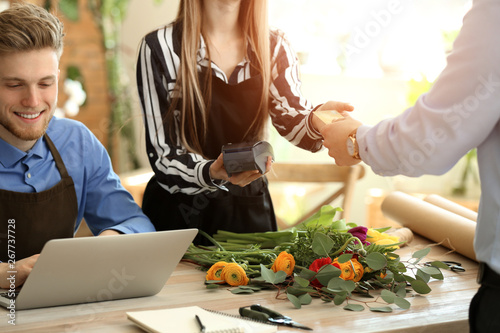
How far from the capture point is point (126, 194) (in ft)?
5.83

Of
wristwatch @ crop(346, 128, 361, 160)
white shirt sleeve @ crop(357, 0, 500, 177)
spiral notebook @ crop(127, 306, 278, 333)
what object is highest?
white shirt sleeve @ crop(357, 0, 500, 177)

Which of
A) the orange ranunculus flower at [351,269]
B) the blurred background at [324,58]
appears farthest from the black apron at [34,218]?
the blurred background at [324,58]

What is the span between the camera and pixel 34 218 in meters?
1.60

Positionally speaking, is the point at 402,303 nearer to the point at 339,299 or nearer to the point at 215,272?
the point at 339,299

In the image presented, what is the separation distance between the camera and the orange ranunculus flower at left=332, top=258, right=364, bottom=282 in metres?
1.32

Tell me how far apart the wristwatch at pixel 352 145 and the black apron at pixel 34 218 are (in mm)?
796

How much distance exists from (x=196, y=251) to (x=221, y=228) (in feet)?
0.94

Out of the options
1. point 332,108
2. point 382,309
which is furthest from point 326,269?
point 332,108

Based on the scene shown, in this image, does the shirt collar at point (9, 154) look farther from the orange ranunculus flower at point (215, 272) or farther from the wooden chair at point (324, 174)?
the wooden chair at point (324, 174)

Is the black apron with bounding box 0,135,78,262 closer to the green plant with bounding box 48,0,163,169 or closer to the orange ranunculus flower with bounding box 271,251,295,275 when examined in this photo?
the orange ranunculus flower with bounding box 271,251,295,275

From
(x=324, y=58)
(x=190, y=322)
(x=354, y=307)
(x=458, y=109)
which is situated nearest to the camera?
(x=458, y=109)

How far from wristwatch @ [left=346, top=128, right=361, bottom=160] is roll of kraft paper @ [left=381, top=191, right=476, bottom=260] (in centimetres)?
53

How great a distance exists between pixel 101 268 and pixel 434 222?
102cm

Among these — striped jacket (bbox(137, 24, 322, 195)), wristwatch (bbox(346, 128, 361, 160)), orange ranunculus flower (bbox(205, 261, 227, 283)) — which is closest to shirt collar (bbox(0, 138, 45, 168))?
striped jacket (bbox(137, 24, 322, 195))
